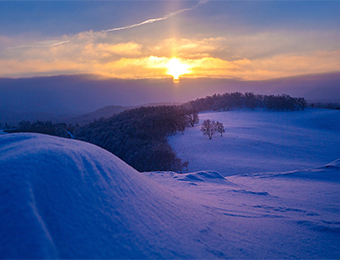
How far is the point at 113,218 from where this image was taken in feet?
8.54

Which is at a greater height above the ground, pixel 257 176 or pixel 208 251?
pixel 208 251

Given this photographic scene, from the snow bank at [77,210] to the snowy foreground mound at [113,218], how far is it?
0.01 metres

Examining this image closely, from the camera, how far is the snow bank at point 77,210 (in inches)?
82.1

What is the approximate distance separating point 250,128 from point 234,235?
82.7ft

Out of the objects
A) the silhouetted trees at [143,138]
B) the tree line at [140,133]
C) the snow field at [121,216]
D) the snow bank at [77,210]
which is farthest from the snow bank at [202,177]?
the silhouetted trees at [143,138]

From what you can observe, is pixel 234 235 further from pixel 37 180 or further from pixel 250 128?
pixel 250 128

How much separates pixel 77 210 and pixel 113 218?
0.44m

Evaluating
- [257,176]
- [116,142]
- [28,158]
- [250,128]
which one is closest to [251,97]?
[250,128]

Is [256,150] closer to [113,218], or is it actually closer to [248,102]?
[113,218]

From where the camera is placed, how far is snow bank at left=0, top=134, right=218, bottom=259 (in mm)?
2086

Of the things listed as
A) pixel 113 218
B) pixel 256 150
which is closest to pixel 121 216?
pixel 113 218

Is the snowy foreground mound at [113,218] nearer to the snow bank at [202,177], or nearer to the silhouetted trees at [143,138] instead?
the snow bank at [202,177]

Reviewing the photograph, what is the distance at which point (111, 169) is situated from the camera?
3316 millimetres

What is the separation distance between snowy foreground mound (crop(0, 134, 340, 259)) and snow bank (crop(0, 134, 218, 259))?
1 centimetres
